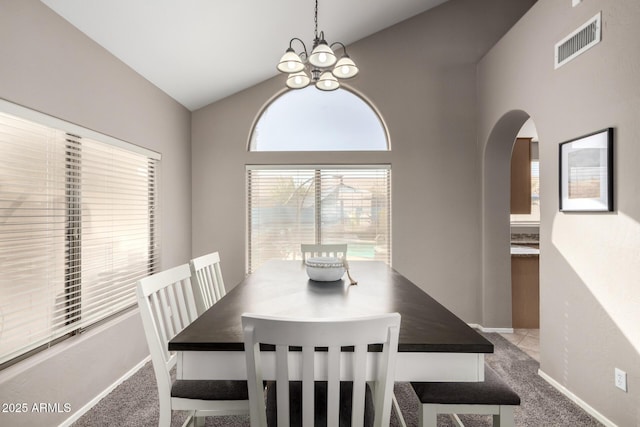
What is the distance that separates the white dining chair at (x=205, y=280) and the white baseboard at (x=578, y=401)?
8.15 ft

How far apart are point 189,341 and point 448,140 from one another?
3471 mm

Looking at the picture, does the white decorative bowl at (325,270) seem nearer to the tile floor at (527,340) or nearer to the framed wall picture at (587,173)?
the framed wall picture at (587,173)

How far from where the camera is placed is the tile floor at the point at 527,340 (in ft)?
10.1

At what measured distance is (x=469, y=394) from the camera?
1408 millimetres

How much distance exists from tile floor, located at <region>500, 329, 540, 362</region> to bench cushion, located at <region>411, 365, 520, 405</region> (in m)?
1.93

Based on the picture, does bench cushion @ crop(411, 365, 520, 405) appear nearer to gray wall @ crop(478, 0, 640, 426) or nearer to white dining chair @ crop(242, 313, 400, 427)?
white dining chair @ crop(242, 313, 400, 427)

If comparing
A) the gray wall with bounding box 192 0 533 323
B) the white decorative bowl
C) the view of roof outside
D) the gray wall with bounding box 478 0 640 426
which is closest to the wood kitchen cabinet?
the gray wall with bounding box 192 0 533 323

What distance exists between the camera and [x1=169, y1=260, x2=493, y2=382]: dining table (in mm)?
1130

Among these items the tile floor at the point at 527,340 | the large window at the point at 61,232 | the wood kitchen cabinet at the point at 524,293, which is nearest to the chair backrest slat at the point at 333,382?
the large window at the point at 61,232

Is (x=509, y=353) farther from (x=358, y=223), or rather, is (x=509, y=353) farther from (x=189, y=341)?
(x=189, y=341)

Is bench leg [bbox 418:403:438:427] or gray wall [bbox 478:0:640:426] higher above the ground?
gray wall [bbox 478:0:640:426]

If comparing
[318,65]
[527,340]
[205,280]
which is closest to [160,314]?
[205,280]

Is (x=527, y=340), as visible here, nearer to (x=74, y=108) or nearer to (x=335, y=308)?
(x=335, y=308)

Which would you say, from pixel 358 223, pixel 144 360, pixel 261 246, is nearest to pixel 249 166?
pixel 261 246
